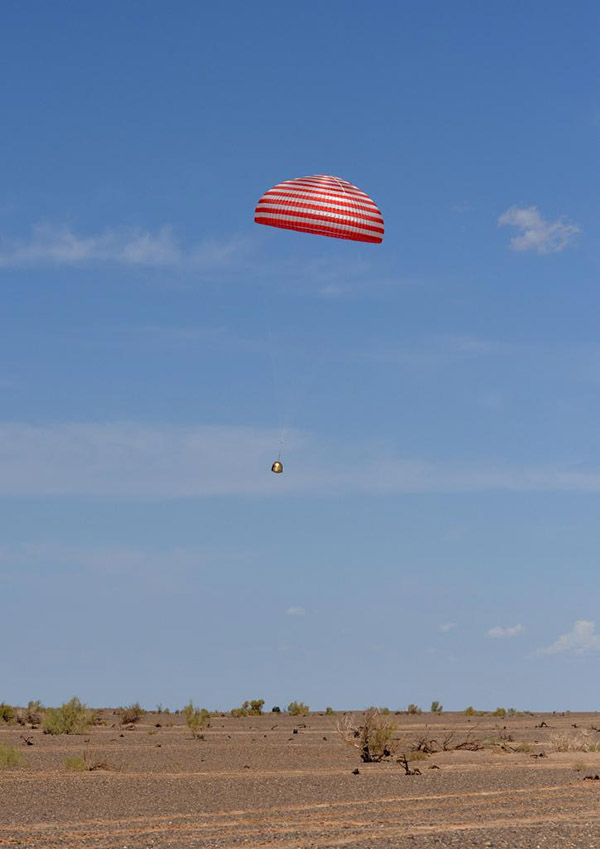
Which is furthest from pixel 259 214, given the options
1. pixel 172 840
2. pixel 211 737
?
pixel 211 737

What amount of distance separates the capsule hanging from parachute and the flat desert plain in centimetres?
934

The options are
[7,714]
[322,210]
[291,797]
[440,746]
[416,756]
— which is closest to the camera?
[291,797]

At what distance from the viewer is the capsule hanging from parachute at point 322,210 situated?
32.4 m

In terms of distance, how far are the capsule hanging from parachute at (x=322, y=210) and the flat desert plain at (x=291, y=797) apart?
9341 mm

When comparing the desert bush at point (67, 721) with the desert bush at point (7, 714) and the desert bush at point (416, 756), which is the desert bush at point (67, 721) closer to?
the desert bush at point (7, 714)

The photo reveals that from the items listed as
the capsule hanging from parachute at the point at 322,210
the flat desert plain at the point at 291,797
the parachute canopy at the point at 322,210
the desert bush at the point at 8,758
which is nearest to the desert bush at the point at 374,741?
the flat desert plain at the point at 291,797

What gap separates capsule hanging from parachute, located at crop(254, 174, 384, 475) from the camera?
32.4m

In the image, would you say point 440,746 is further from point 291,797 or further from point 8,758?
point 291,797

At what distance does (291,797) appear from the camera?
24.7 m

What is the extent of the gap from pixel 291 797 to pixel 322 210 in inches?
621

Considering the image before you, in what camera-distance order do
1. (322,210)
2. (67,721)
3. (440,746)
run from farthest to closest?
(67,721), (440,746), (322,210)

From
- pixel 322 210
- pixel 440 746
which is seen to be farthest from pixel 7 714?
pixel 322 210

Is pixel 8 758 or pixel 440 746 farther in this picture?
pixel 440 746

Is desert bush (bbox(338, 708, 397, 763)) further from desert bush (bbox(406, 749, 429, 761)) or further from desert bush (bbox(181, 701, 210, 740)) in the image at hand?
desert bush (bbox(181, 701, 210, 740))
